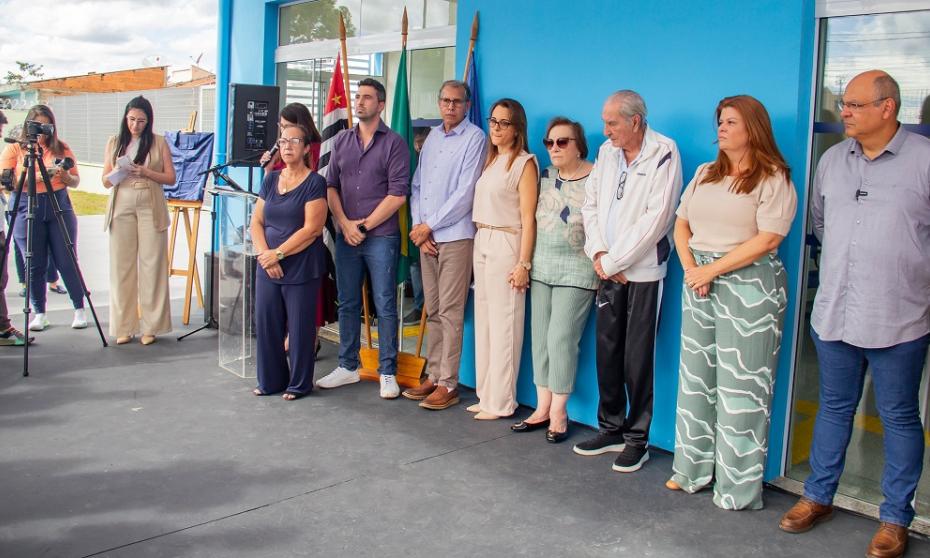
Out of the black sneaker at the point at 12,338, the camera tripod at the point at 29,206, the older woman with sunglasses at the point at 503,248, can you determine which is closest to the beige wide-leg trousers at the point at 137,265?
the camera tripod at the point at 29,206

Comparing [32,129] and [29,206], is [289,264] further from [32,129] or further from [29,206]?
[32,129]

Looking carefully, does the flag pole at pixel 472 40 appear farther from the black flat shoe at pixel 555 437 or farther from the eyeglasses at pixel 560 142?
the black flat shoe at pixel 555 437

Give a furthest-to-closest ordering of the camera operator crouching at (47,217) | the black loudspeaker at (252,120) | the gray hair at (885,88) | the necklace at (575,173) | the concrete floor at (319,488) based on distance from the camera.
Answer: the camera operator crouching at (47,217)
the black loudspeaker at (252,120)
the necklace at (575,173)
the concrete floor at (319,488)
the gray hair at (885,88)

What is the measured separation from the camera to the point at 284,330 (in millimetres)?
4781

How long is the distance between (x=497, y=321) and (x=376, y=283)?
0.82m

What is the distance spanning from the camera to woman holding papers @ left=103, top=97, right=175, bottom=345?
18.2ft

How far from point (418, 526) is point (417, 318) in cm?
282

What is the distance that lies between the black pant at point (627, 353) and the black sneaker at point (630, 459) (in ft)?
0.09

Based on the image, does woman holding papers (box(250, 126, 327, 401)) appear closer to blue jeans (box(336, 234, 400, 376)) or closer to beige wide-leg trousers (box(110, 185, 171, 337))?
blue jeans (box(336, 234, 400, 376))

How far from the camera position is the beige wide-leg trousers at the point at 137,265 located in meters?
5.63

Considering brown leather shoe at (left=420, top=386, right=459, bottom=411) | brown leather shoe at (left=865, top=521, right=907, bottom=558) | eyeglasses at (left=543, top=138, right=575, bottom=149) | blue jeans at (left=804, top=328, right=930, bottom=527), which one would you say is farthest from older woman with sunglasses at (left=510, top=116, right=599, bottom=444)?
brown leather shoe at (left=865, top=521, right=907, bottom=558)

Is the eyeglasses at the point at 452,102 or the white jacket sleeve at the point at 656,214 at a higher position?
the eyeglasses at the point at 452,102

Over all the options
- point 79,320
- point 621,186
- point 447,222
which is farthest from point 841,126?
point 79,320

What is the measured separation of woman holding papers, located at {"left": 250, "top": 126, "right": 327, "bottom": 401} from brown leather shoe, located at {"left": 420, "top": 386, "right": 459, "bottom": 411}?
0.72m
